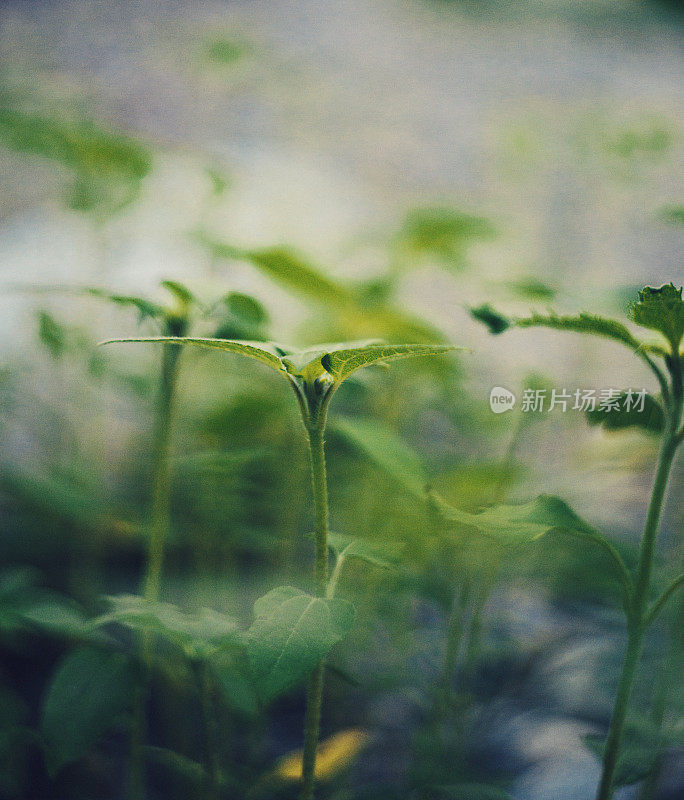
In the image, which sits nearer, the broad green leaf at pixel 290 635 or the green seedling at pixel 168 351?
the broad green leaf at pixel 290 635

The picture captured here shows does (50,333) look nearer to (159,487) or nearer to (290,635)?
(159,487)

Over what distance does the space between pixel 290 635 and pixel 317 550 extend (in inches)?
2.5

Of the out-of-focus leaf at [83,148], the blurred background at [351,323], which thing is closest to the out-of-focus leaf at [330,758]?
the blurred background at [351,323]

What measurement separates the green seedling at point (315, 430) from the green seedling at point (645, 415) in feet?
0.30

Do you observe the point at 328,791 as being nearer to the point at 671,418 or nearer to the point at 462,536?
the point at 462,536

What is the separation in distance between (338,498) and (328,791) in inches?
12.7

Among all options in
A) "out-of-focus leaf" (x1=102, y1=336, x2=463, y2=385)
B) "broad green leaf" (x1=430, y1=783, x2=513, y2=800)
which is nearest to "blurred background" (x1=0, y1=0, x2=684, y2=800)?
"broad green leaf" (x1=430, y1=783, x2=513, y2=800)

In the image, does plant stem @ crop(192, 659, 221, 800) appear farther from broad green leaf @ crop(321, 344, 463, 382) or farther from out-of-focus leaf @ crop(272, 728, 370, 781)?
broad green leaf @ crop(321, 344, 463, 382)

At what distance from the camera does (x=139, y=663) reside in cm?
46

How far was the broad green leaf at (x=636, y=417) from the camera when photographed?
0.39m

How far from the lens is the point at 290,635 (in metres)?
0.27

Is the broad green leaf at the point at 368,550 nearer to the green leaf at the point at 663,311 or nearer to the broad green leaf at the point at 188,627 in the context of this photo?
the broad green leaf at the point at 188,627

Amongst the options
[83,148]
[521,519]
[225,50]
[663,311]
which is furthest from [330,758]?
[225,50]

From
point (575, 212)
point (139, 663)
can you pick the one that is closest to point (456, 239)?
point (139, 663)
